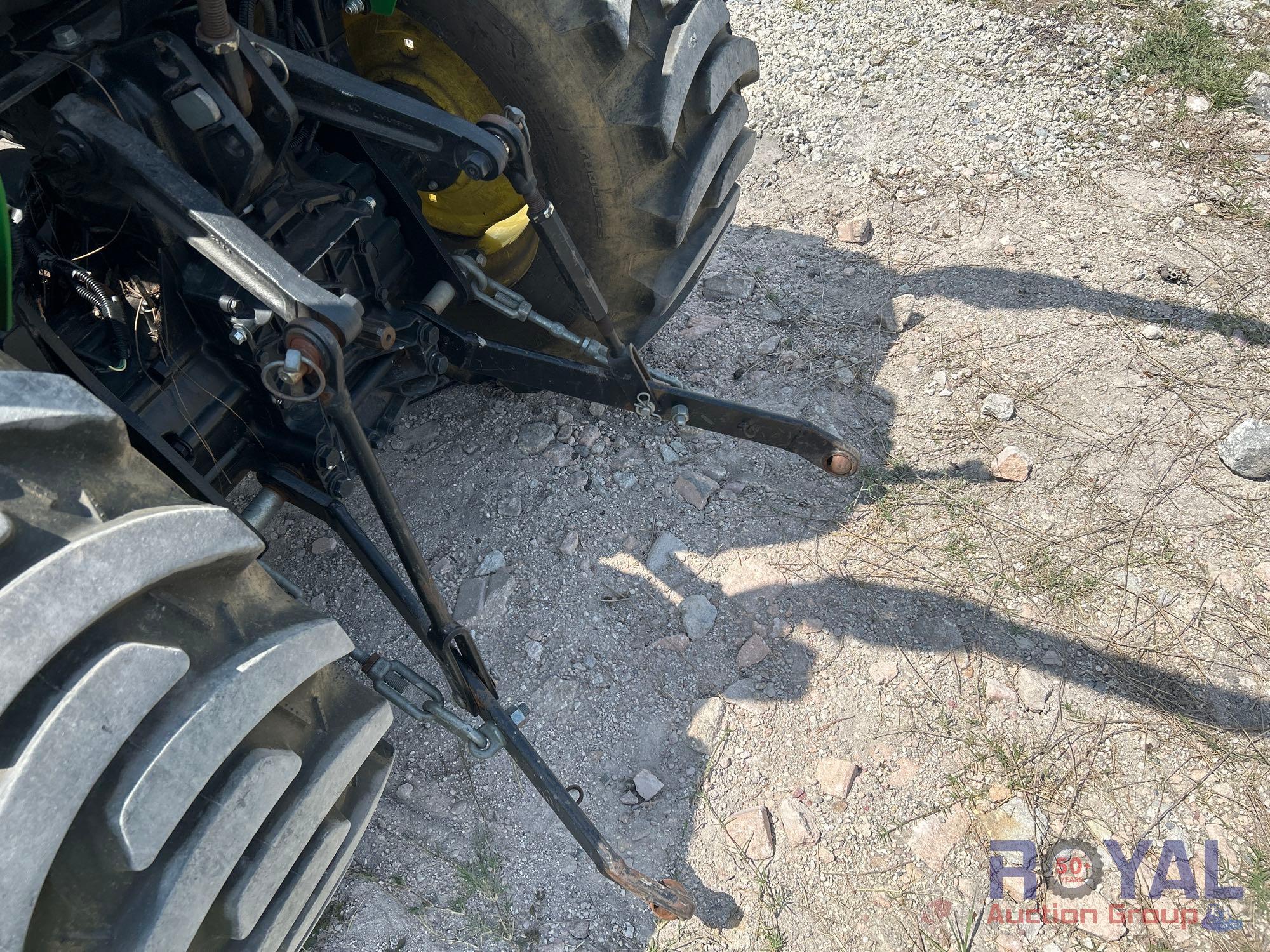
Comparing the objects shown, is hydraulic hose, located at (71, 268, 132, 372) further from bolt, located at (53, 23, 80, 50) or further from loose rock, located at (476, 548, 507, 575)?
loose rock, located at (476, 548, 507, 575)

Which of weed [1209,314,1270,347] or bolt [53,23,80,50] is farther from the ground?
bolt [53,23,80,50]

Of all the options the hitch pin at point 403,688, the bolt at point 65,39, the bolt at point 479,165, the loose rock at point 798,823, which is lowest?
the loose rock at point 798,823

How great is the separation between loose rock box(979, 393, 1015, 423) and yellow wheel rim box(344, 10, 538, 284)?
1.53m

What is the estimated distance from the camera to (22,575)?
1078 millimetres

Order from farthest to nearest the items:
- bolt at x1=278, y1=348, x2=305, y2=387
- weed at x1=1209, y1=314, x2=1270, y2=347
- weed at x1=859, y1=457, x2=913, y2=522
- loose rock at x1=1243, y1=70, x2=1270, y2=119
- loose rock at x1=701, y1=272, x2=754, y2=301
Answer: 1. loose rock at x1=1243, y1=70, x2=1270, y2=119
2. loose rock at x1=701, y1=272, x2=754, y2=301
3. weed at x1=1209, y1=314, x2=1270, y2=347
4. weed at x1=859, y1=457, x2=913, y2=522
5. bolt at x1=278, y1=348, x2=305, y2=387

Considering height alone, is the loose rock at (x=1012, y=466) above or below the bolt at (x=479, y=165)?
below

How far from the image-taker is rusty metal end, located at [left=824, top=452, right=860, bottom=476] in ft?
8.37

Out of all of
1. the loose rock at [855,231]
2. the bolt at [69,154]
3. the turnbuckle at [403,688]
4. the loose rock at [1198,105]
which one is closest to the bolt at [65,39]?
the bolt at [69,154]

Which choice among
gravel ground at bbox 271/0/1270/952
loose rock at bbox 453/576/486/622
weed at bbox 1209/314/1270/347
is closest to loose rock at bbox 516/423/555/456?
gravel ground at bbox 271/0/1270/952

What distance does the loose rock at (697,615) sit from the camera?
252 centimetres

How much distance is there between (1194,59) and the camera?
4.09 metres

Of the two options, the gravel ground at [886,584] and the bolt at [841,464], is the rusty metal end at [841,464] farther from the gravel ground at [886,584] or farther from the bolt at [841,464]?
the gravel ground at [886,584]

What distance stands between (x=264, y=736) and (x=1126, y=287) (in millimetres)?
3209

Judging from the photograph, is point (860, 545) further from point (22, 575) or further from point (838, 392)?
point (22, 575)
